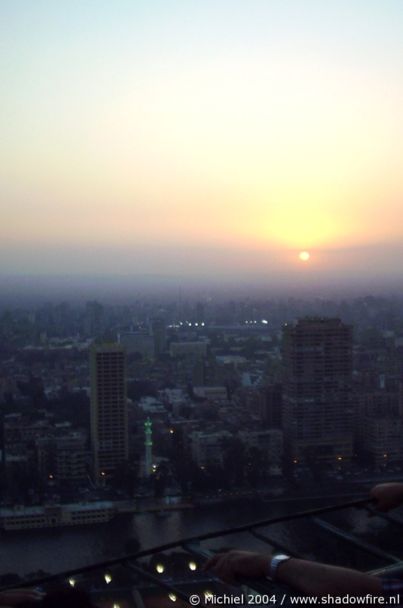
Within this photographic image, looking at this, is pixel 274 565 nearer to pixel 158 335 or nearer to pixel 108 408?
pixel 108 408

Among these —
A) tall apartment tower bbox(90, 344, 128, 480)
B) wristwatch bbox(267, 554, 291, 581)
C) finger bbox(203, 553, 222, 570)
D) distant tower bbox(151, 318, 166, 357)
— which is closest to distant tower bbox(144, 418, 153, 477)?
tall apartment tower bbox(90, 344, 128, 480)

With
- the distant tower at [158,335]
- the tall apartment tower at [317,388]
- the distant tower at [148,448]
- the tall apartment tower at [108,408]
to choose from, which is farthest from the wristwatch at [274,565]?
the distant tower at [158,335]

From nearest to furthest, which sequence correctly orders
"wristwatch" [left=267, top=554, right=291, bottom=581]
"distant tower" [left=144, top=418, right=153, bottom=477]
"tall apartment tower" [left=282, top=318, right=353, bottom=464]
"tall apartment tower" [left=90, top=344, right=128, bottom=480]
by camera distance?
"wristwatch" [left=267, top=554, right=291, bottom=581]
"distant tower" [left=144, top=418, right=153, bottom=477]
"tall apartment tower" [left=90, top=344, right=128, bottom=480]
"tall apartment tower" [left=282, top=318, right=353, bottom=464]

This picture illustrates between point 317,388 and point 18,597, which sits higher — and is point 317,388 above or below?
above

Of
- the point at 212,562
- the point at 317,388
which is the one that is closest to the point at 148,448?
the point at 317,388

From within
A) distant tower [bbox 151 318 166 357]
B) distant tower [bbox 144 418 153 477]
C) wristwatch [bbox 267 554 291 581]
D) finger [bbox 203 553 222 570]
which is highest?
distant tower [bbox 151 318 166 357]

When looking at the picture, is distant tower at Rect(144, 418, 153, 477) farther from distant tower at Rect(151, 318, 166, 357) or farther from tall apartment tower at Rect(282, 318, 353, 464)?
distant tower at Rect(151, 318, 166, 357)
